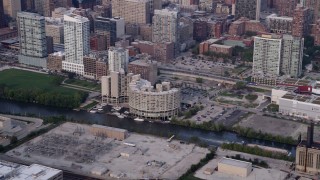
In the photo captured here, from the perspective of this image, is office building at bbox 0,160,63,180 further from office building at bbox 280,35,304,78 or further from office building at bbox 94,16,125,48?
office building at bbox 94,16,125,48

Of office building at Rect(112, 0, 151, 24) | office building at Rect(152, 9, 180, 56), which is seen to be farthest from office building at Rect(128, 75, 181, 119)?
office building at Rect(112, 0, 151, 24)

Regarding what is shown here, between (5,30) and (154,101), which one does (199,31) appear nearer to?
(5,30)

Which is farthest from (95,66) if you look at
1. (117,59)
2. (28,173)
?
(28,173)

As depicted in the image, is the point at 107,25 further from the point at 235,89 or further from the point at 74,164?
the point at 74,164

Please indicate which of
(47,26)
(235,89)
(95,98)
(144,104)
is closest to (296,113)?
(235,89)

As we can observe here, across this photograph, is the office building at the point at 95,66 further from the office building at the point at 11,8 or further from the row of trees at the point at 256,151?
the office building at the point at 11,8

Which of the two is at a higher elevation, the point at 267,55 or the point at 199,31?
the point at 199,31
